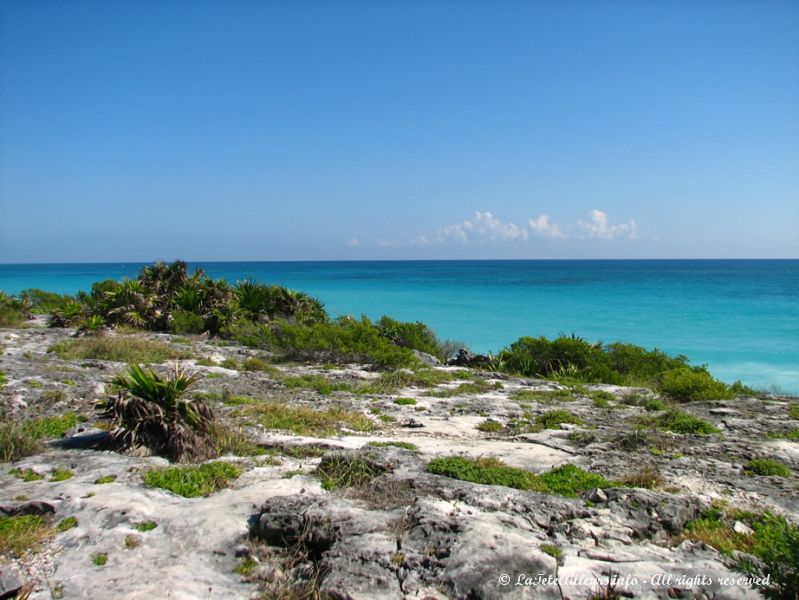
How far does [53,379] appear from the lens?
11703 mm

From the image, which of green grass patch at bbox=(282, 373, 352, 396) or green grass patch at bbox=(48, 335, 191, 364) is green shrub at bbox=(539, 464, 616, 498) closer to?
green grass patch at bbox=(282, 373, 352, 396)

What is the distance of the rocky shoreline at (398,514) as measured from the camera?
15.1 feet

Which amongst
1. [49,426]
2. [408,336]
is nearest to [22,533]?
[49,426]

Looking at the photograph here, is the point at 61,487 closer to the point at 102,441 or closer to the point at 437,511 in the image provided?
the point at 102,441

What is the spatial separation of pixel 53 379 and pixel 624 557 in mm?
11787

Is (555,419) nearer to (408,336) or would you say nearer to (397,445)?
(397,445)

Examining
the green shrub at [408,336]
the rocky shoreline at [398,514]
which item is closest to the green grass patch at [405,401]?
the rocky shoreline at [398,514]

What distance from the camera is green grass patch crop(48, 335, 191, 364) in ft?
50.4

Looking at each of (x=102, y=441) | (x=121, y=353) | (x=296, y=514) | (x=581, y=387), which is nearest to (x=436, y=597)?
(x=296, y=514)

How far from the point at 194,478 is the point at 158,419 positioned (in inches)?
65.2

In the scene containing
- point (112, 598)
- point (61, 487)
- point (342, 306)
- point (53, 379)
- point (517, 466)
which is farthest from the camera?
point (342, 306)

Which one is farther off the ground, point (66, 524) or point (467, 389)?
point (66, 524)

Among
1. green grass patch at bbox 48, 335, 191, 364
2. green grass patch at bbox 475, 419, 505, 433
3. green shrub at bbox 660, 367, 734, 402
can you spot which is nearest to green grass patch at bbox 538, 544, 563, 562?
green grass patch at bbox 475, 419, 505, 433

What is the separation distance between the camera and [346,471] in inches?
273
